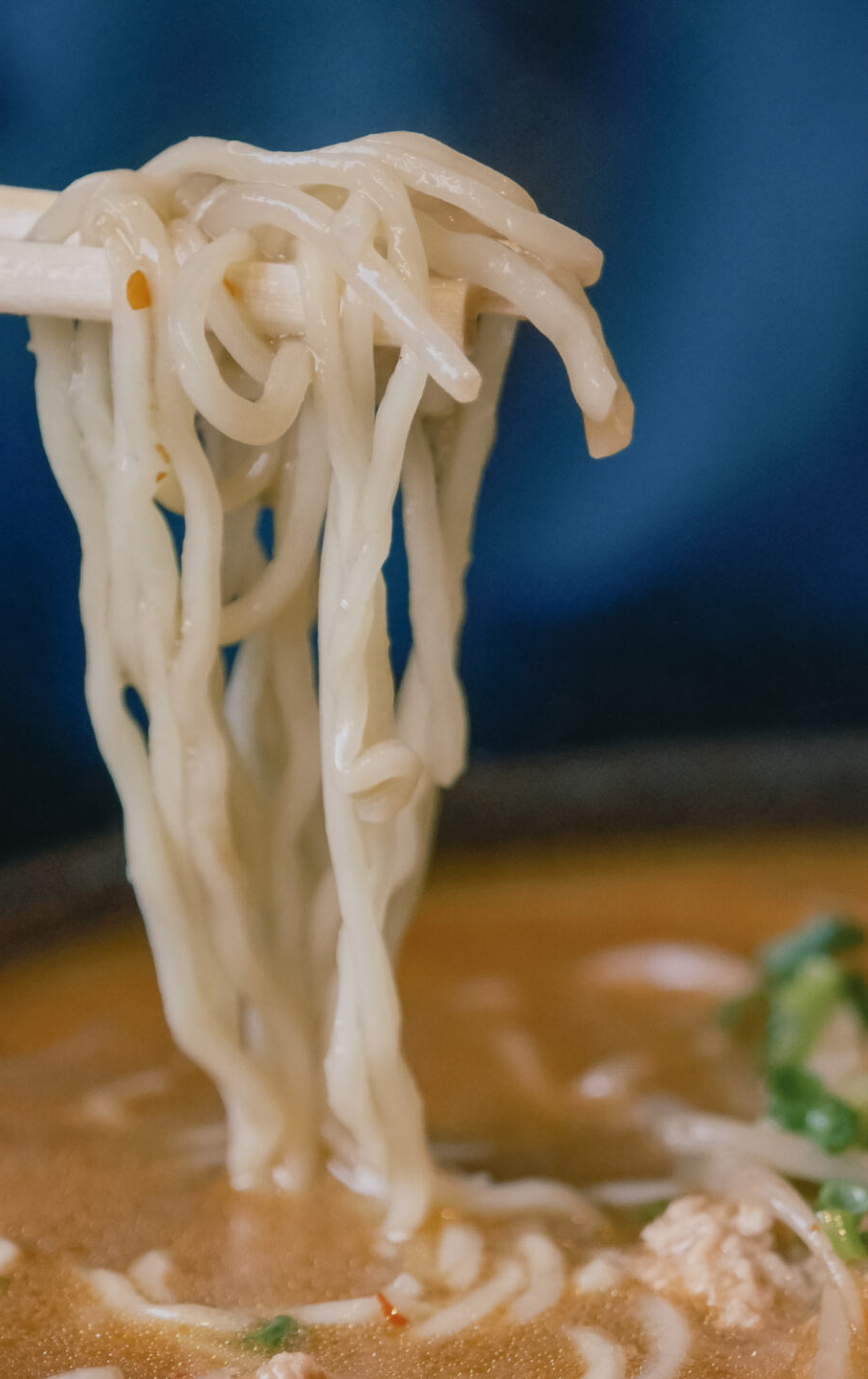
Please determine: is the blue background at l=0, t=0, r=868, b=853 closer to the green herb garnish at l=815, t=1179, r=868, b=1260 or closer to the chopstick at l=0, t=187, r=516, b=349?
the chopstick at l=0, t=187, r=516, b=349

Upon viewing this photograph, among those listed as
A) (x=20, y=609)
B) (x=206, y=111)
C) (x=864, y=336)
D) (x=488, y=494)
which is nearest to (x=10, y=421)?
(x=20, y=609)

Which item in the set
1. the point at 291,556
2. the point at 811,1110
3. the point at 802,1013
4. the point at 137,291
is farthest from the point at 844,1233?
the point at 137,291

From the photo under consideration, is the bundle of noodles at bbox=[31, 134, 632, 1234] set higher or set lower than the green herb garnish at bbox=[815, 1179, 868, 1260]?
higher

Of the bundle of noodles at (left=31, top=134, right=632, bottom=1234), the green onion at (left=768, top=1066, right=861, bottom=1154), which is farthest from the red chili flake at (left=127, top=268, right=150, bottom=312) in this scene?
the green onion at (left=768, top=1066, right=861, bottom=1154)

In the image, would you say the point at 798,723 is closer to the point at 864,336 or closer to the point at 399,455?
the point at 864,336

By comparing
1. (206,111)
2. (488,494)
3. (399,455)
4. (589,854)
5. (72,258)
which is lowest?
(589,854)
